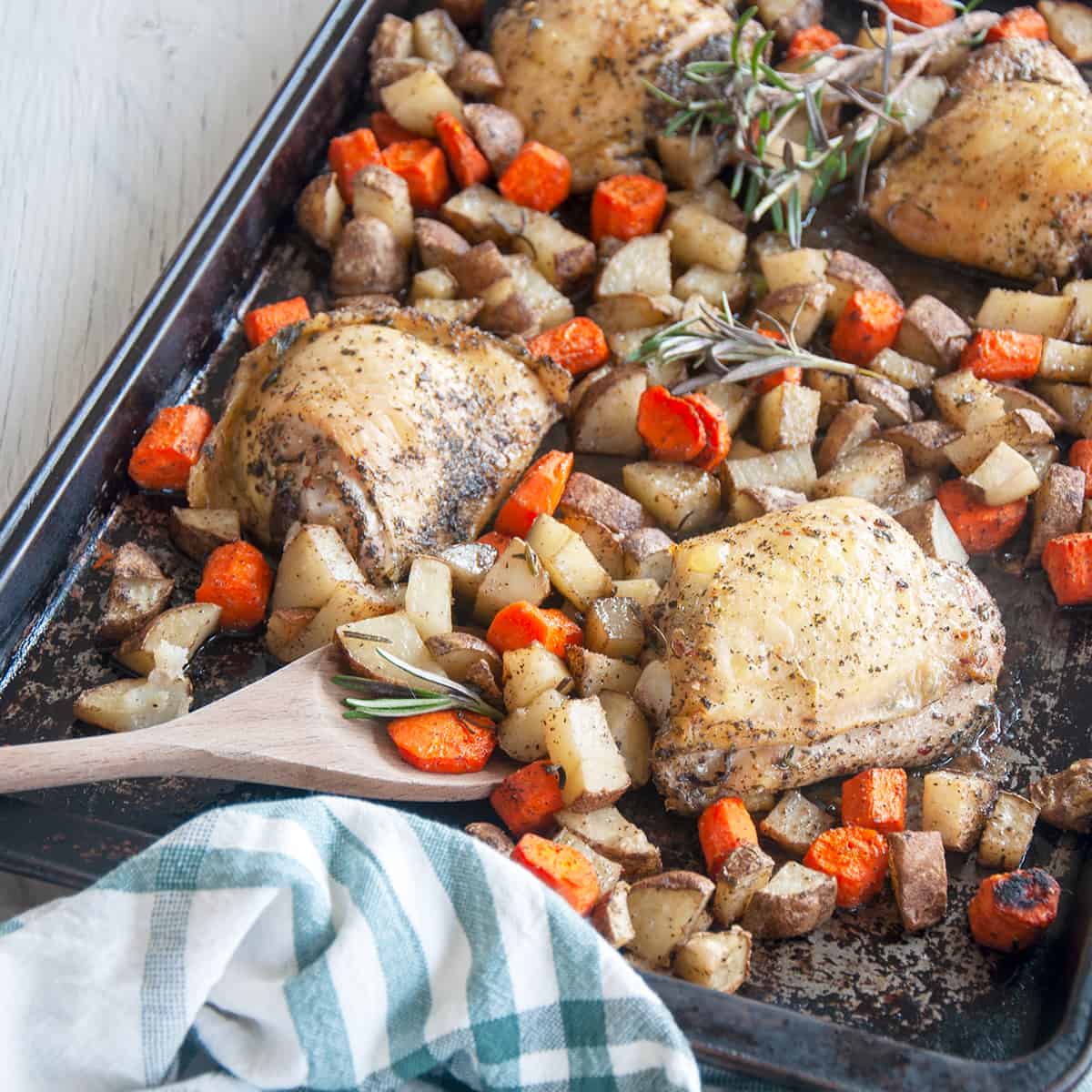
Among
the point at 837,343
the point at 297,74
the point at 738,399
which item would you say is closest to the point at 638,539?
the point at 738,399

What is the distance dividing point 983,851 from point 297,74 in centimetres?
221

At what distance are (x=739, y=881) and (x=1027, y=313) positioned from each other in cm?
150

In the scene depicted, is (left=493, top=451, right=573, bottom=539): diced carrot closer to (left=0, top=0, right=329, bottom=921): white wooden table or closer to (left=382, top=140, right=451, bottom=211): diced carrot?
(left=382, top=140, right=451, bottom=211): diced carrot

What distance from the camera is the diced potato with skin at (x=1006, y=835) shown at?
7.29ft

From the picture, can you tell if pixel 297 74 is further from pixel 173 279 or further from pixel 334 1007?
pixel 334 1007

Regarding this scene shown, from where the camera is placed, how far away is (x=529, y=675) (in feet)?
7.50

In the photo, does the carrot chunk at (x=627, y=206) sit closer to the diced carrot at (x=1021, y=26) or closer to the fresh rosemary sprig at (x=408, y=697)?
the diced carrot at (x=1021, y=26)

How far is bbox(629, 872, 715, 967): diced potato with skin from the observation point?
206 centimetres

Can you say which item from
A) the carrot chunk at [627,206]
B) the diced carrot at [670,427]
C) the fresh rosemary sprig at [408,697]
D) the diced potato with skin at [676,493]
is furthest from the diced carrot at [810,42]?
the fresh rosemary sprig at [408,697]

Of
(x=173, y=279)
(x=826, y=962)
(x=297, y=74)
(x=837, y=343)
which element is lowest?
(x=826, y=962)

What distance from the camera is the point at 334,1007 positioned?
5.97ft

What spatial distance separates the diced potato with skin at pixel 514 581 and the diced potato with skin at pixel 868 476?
2.04 feet

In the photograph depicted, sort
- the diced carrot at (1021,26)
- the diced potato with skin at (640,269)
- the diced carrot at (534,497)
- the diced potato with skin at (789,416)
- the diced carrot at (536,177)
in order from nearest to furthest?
the diced carrot at (534,497) < the diced potato with skin at (789,416) < the diced potato with skin at (640,269) < the diced carrot at (536,177) < the diced carrot at (1021,26)

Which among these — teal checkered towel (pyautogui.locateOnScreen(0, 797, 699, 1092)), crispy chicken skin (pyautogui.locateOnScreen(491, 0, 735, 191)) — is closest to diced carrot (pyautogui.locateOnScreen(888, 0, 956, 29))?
crispy chicken skin (pyautogui.locateOnScreen(491, 0, 735, 191))
